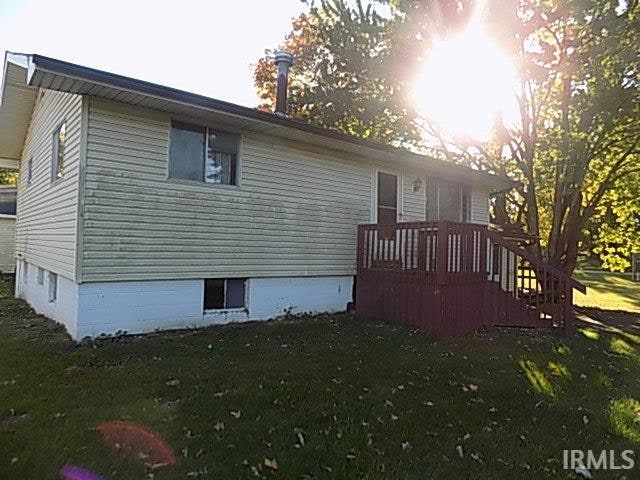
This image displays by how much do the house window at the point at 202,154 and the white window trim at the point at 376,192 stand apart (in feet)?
11.0

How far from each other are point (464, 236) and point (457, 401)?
382 centimetres

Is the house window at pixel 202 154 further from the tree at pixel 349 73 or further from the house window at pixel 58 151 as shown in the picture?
the tree at pixel 349 73

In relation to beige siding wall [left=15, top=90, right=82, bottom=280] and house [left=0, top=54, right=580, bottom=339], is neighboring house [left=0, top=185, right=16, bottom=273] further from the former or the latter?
house [left=0, top=54, right=580, bottom=339]

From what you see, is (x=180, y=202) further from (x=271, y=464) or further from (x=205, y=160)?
(x=271, y=464)

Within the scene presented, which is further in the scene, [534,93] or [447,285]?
[534,93]

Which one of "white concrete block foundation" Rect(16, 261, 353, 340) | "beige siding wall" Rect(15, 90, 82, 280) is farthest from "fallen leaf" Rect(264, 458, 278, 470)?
"beige siding wall" Rect(15, 90, 82, 280)

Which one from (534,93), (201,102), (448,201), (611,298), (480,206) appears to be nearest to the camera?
(201,102)

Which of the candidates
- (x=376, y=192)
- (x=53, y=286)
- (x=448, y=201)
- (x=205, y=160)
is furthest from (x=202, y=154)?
(x=448, y=201)

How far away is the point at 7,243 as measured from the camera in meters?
18.4

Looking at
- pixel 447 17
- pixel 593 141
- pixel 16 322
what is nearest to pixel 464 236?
pixel 593 141

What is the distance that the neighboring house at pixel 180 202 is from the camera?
646cm

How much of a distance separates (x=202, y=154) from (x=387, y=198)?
4478mm

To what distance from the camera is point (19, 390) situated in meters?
4.39

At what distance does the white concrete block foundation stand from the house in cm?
2
